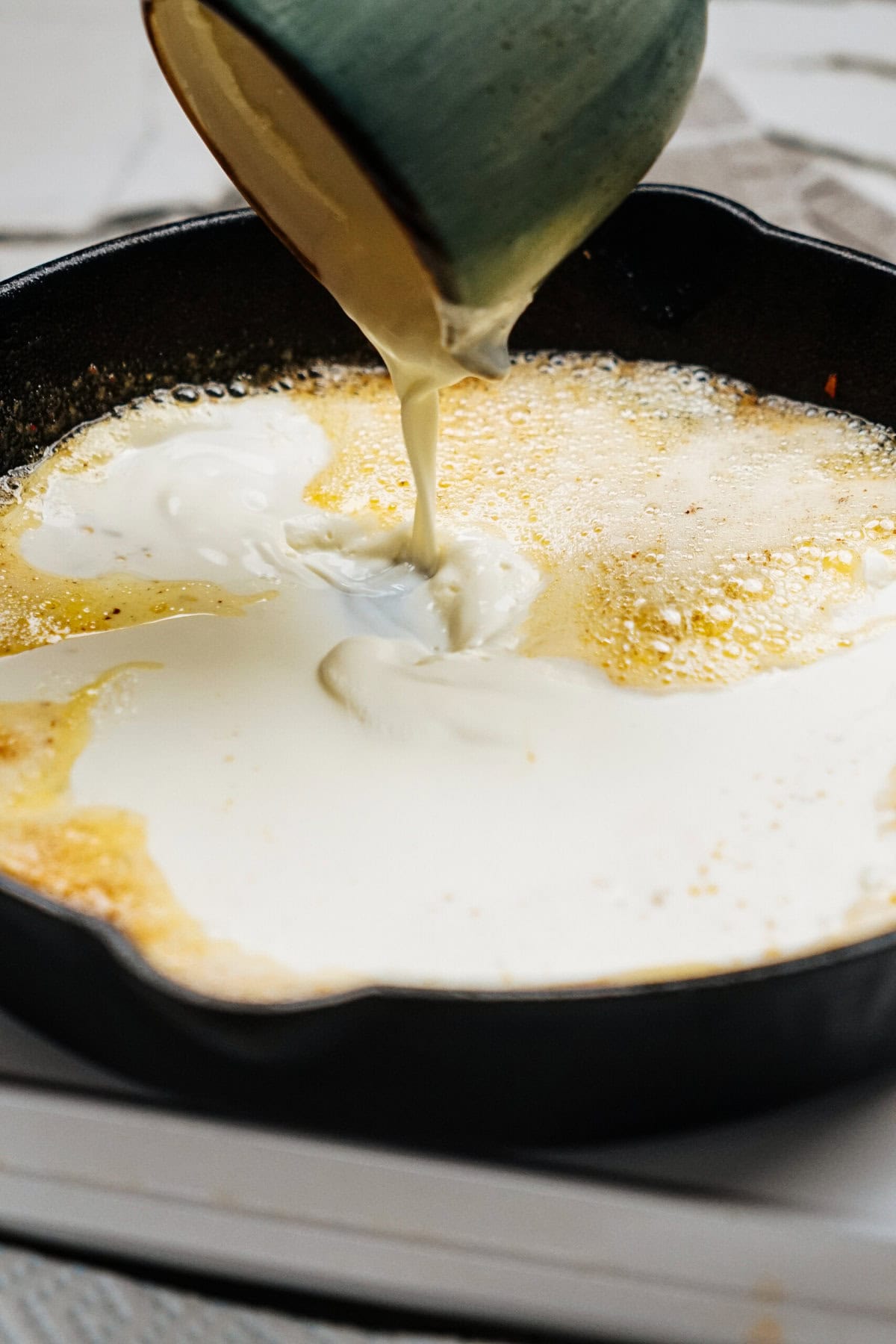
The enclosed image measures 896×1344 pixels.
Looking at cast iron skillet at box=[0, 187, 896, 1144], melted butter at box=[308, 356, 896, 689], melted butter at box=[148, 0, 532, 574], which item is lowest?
melted butter at box=[308, 356, 896, 689]

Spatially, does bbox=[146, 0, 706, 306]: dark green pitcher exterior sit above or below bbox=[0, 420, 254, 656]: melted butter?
above

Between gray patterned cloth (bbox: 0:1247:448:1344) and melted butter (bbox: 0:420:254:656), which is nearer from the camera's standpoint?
gray patterned cloth (bbox: 0:1247:448:1344)

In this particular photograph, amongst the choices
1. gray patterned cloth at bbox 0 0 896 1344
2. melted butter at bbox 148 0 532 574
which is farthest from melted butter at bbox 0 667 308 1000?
gray patterned cloth at bbox 0 0 896 1344

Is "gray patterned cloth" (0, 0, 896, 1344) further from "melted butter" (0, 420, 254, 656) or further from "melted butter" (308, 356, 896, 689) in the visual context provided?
"melted butter" (0, 420, 254, 656)

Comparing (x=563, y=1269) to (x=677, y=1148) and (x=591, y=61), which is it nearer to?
(x=677, y=1148)

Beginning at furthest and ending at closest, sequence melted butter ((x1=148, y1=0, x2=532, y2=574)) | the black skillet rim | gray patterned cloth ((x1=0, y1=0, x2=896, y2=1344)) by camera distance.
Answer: gray patterned cloth ((x1=0, y1=0, x2=896, y2=1344))
melted butter ((x1=148, y1=0, x2=532, y2=574))
the black skillet rim

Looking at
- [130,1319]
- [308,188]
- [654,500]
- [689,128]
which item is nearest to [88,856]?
[130,1319]

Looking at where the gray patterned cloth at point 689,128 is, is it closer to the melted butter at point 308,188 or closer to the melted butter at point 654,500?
the melted butter at point 654,500
